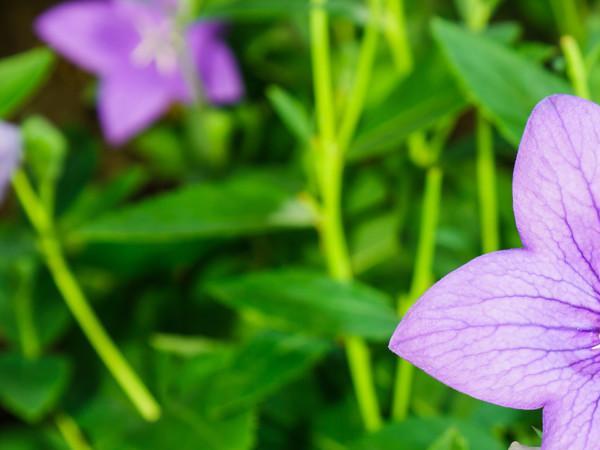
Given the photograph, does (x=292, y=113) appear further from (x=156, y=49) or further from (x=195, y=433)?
(x=156, y=49)

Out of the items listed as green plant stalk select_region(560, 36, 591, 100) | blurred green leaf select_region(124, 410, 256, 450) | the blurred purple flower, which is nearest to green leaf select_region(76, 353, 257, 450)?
blurred green leaf select_region(124, 410, 256, 450)

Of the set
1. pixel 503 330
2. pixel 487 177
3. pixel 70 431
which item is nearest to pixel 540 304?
pixel 503 330

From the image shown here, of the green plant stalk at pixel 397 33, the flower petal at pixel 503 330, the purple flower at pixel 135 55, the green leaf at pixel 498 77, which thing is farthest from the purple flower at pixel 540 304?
the purple flower at pixel 135 55

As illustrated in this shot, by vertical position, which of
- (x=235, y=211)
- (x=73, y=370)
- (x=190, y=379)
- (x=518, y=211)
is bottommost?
(x=73, y=370)

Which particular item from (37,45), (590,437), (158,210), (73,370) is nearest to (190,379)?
(158,210)

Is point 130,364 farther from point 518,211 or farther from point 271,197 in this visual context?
point 518,211

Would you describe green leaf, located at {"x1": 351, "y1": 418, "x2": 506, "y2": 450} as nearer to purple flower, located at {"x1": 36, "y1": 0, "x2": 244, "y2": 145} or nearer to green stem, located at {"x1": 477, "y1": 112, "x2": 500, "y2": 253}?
green stem, located at {"x1": 477, "y1": 112, "x2": 500, "y2": 253}

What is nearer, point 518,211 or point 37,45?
point 518,211
